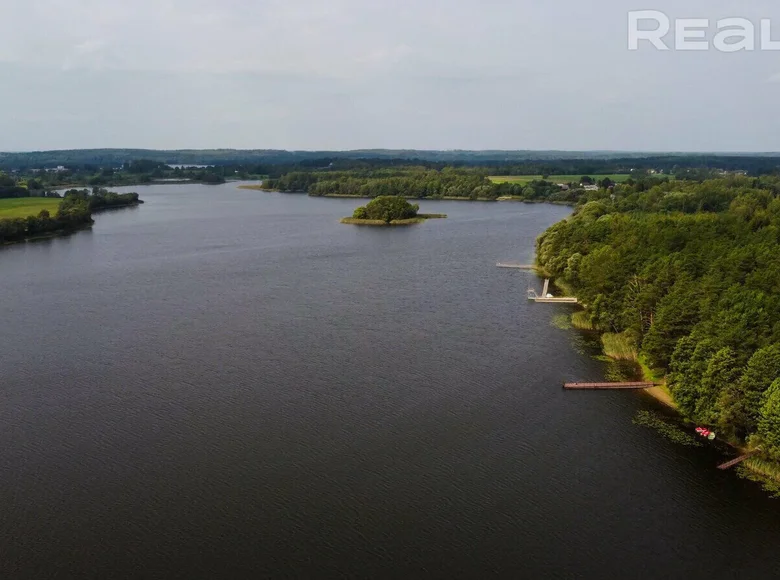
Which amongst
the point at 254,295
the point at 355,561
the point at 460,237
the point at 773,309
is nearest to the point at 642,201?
the point at 460,237

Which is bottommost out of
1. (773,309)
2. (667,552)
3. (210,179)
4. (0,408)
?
(667,552)

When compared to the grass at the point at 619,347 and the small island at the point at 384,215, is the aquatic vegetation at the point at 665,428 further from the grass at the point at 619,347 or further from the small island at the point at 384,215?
the small island at the point at 384,215

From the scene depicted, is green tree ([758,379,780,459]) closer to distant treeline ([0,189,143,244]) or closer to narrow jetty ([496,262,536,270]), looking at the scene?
narrow jetty ([496,262,536,270])

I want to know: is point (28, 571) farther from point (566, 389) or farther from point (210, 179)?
point (210, 179)

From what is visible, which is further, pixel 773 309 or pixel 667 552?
pixel 773 309

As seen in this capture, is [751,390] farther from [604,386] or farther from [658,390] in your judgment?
[604,386]

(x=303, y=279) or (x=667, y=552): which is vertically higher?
(x=303, y=279)

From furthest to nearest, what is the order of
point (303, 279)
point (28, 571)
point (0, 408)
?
point (303, 279), point (0, 408), point (28, 571)
